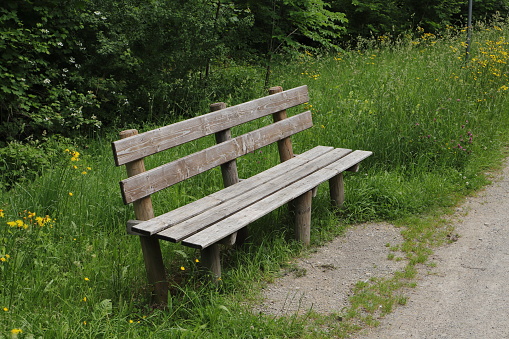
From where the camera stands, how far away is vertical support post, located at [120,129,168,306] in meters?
3.64

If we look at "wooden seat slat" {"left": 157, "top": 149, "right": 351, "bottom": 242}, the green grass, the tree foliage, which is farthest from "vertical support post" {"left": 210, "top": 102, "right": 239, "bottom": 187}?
the tree foliage

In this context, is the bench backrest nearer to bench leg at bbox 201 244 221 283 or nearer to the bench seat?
the bench seat

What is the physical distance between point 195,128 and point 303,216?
1.11m

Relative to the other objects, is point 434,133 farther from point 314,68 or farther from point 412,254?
point 314,68

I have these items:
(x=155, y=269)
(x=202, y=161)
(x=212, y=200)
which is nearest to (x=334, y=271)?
(x=212, y=200)

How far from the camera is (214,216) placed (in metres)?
3.83

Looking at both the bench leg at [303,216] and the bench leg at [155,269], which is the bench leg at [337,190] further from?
the bench leg at [155,269]

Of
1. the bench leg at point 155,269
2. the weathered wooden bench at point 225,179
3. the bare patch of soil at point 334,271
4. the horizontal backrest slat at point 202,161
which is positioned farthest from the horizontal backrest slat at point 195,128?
the bare patch of soil at point 334,271

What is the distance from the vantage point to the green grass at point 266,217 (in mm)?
3370

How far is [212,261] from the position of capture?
12.3 ft

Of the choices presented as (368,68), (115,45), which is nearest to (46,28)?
(115,45)

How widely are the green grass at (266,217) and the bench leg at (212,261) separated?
0.30ft

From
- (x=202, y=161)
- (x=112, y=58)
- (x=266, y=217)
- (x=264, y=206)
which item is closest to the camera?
(x=264, y=206)

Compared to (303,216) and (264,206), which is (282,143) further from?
(264,206)
